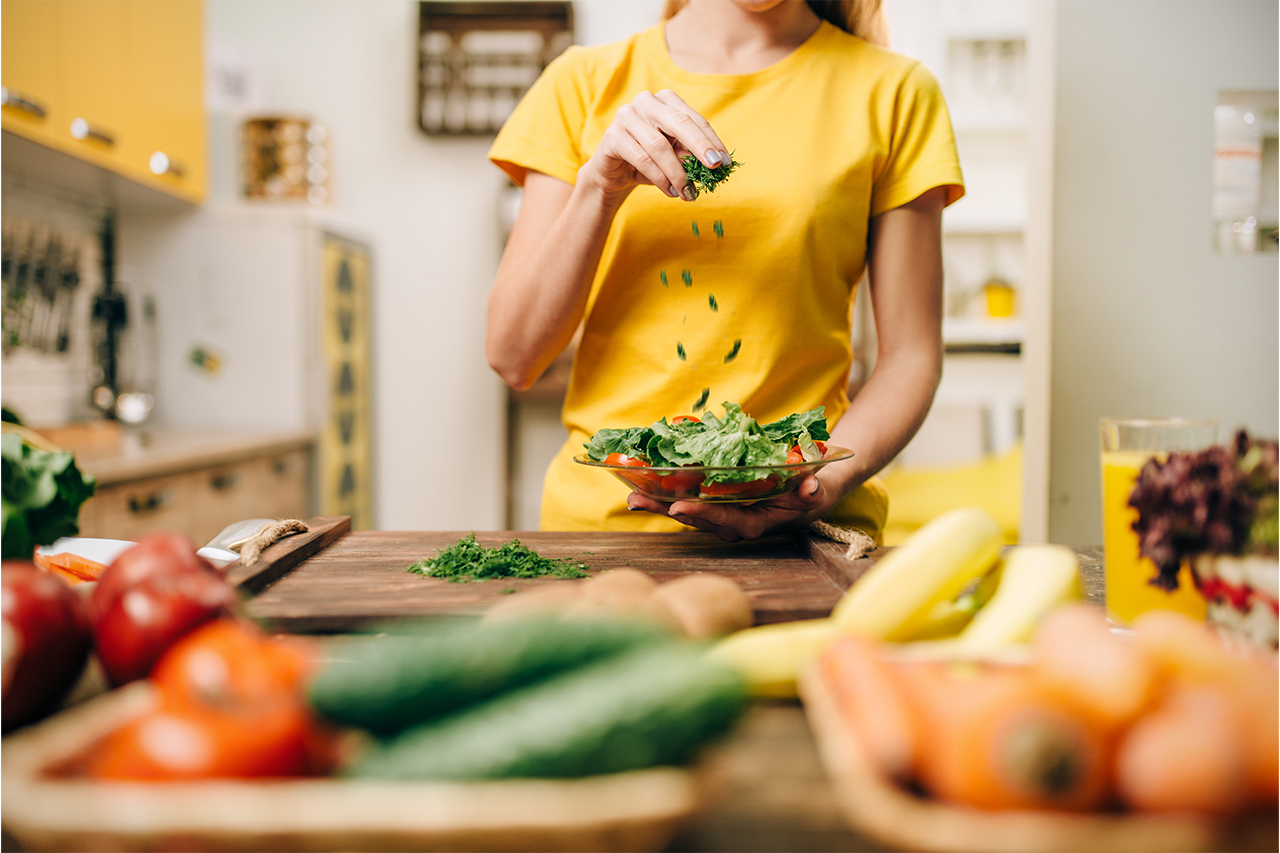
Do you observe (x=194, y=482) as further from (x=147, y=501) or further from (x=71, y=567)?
(x=71, y=567)

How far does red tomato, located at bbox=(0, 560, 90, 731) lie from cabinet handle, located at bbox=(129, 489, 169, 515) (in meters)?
1.62

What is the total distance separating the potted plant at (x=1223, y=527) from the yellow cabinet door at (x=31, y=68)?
228 cm

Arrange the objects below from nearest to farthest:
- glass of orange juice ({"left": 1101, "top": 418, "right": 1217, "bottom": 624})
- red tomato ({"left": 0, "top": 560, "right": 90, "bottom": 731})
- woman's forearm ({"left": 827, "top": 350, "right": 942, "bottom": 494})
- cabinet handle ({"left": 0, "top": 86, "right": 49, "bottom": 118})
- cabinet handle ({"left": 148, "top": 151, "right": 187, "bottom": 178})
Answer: red tomato ({"left": 0, "top": 560, "right": 90, "bottom": 731}), glass of orange juice ({"left": 1101, "top": 418, "right": 1217, "bottom": 624}), woman's forearm ({"left": 827, "top": 350, "right": 942, "bottom": 494}), cabinet handle ({"left": 0, "top": 86, "right": 49, "bottom": 118}), cabinet handle ({"left": 148, "top": 151, "right": 187, "bottom": 178})

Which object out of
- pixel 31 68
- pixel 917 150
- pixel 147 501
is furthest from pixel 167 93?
pixel 917 150

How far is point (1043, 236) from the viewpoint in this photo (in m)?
1.83

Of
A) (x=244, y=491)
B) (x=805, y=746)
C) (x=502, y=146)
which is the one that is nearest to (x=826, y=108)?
(x=502, y=146)

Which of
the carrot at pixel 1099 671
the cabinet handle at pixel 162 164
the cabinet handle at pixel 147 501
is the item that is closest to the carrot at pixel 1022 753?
the carrot at pixel 1099 671

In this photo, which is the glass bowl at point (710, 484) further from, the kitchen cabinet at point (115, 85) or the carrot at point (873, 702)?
the kitchen cabinet at point (115, 85)

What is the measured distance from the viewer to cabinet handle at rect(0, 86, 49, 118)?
70.9 inches

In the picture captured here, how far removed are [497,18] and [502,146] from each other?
103 inches

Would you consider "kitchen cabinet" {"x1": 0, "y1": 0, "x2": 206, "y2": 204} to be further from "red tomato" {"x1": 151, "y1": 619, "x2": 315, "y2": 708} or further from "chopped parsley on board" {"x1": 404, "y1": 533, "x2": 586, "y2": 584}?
"red tomato" {"x1": 151, "y1": 619, "x2": 315, "y2": 708}

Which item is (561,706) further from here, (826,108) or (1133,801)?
(826,108)

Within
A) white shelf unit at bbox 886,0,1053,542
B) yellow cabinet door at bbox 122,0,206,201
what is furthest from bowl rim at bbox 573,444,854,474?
white shelf unit at bbox 886,0,1053,542

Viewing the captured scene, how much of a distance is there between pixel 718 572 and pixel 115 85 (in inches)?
94.5
